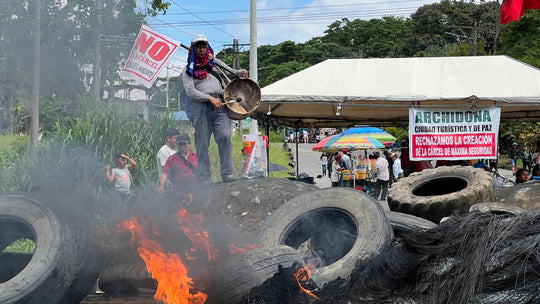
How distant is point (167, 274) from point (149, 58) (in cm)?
694

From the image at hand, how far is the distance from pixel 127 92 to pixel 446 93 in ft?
21.4

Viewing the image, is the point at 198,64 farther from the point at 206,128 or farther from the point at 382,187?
the point at 382,187

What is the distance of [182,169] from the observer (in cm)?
707

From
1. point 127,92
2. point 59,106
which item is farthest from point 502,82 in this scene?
point 59,106

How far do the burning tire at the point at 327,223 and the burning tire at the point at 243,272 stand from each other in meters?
1.09

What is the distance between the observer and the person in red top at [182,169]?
6996 millimetres

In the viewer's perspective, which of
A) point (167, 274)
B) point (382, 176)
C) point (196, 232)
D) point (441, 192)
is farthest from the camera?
point (382, 176)

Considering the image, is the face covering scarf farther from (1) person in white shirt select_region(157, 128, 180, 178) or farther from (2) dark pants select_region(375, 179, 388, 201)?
(2) dark pants select_region(375, 179, 388, 201)

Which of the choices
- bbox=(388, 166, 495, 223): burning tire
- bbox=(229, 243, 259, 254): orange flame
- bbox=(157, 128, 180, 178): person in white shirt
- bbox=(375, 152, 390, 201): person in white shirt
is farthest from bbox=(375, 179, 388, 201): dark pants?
bbox=(229, 243, 259, 254): orange flame

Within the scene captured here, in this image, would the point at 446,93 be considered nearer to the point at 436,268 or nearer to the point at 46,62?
the point at 436,268

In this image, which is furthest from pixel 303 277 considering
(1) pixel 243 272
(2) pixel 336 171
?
(2) pixel 336 171

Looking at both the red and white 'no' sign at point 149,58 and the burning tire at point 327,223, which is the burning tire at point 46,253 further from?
the red and white 'no' sign at point 149,58

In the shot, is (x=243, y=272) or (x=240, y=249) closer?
(x=243, y=272)

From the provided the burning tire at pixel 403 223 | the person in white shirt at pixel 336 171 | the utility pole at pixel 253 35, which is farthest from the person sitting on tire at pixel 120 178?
the person in white shirt at pixel 336 171
